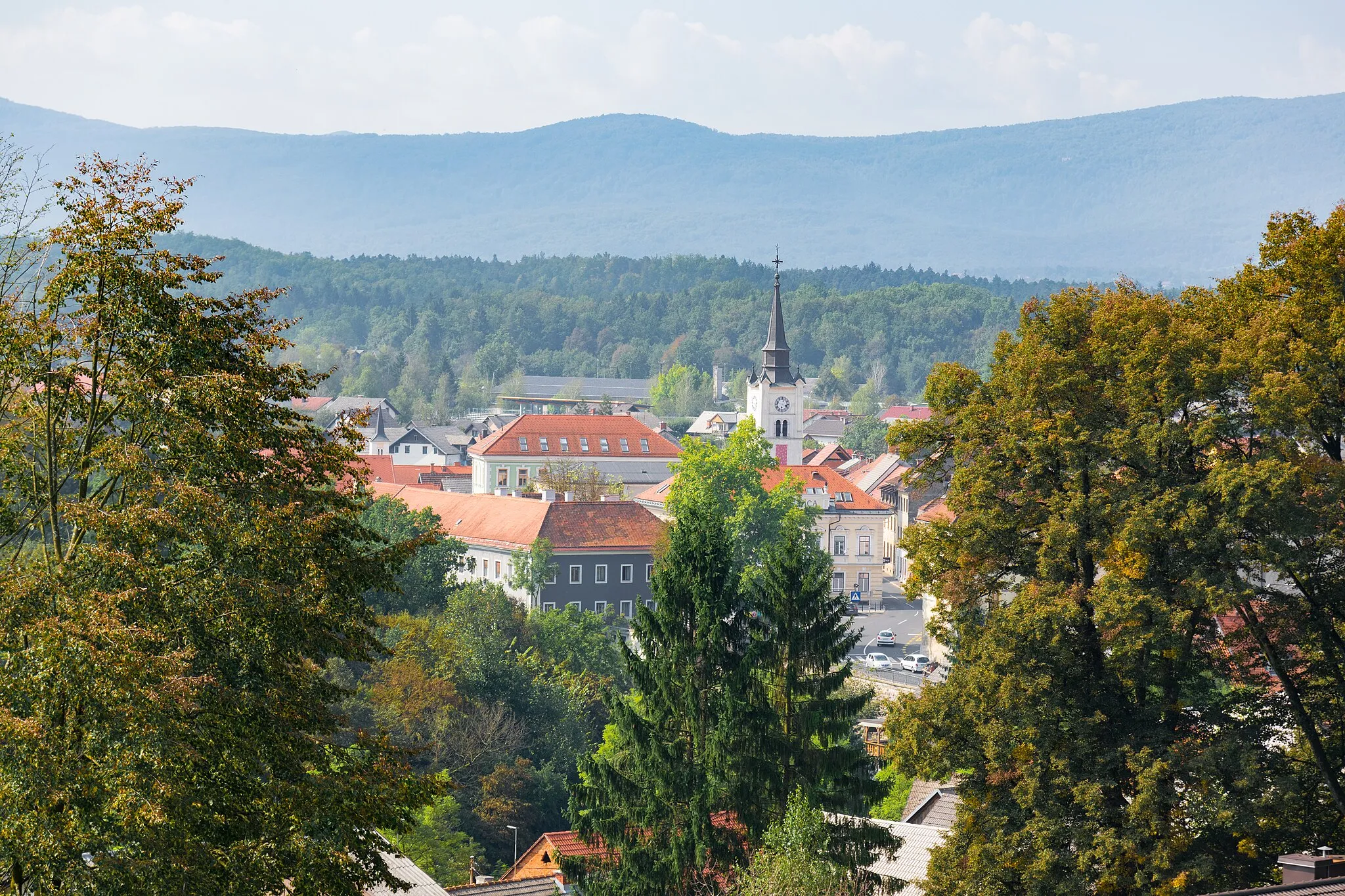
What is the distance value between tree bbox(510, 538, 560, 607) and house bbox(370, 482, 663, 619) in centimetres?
64

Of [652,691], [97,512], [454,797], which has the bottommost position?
[454,797]

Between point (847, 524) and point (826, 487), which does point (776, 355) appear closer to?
point (826, 487)

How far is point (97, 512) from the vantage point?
13.6 meters

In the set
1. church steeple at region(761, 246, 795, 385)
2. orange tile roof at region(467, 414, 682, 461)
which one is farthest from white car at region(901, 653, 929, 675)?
church steeple at region(761, 246, 795, 385)

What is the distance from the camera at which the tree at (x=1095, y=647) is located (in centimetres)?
2308

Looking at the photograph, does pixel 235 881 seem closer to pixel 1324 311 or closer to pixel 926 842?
pixel 1324 311

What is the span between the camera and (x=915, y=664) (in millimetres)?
72938

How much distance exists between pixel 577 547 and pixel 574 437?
Result: 142 feet

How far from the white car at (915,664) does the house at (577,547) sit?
1422 centimetres

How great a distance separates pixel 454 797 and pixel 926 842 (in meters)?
19.3

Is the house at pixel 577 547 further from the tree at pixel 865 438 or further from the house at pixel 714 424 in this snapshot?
the tree at pixel 865 438

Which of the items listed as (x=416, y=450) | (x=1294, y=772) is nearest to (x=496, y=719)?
(x=1294, y=772)

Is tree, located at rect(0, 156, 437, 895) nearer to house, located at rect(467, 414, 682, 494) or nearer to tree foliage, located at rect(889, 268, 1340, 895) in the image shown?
tree foliage, located at rect(889, 268, 1340, 895)

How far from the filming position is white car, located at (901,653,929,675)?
2832 inches
